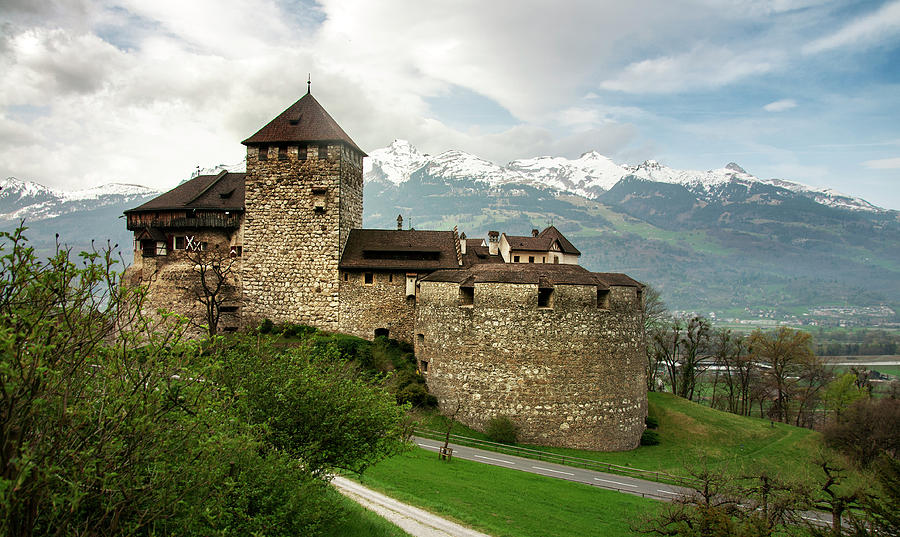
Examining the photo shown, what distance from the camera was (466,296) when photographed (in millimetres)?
34812

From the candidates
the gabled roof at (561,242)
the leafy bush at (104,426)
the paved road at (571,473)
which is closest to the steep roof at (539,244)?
the gabled roof at (561,242)

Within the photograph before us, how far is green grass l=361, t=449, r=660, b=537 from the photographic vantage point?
2062 cm

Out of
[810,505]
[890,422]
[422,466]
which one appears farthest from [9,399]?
[890,422]

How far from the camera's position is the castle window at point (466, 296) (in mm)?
34500

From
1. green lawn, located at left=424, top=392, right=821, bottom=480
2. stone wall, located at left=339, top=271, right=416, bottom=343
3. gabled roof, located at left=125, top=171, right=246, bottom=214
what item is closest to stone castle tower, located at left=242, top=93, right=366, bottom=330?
stone wall, located at left=339, top=271, right=416, bottom=343

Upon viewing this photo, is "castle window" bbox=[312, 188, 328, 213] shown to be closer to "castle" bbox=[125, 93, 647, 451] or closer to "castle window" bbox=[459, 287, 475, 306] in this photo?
"castle" bbox=[125, 93, 647, 451]

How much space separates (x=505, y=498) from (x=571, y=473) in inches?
290

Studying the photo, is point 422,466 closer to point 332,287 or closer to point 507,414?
point 507,414

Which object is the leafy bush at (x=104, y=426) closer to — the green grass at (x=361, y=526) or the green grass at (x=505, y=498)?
the green grass at (x=361, y=526)

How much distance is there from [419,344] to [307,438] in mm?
22851

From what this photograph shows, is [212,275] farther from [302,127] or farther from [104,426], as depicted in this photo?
[104,426]

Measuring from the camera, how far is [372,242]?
40.5m

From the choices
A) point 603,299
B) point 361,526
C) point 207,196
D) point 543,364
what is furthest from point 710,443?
point 207,196

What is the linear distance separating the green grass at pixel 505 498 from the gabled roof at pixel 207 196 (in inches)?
928
